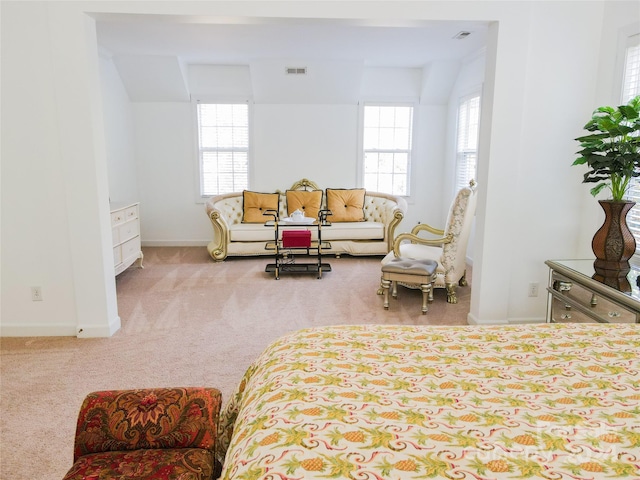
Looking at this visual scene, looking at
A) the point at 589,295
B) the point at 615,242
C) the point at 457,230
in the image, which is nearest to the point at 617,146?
the point at 615,242

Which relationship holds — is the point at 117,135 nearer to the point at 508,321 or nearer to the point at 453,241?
the point at 453,241

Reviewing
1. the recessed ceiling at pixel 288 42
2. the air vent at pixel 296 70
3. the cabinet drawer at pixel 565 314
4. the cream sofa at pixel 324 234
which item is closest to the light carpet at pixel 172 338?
the cream sofa at pixel 324 234

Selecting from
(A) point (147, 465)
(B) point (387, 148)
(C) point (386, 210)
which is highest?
(B) point (387, 148)

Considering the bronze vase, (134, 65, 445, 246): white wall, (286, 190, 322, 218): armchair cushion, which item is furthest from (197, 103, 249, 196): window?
the bronze vase

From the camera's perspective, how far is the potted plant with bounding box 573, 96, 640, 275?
2.86 m

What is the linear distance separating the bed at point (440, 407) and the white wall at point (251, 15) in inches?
84.6

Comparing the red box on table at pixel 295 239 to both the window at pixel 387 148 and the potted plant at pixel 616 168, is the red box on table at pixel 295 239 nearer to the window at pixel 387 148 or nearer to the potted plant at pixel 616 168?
the window at pixel 387 148

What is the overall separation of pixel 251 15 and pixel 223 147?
13.3ft

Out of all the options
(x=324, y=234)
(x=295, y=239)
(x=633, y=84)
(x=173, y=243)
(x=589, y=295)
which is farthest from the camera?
(x=173, y=243)

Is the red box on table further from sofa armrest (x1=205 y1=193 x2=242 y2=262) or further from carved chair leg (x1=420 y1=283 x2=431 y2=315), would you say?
carved chair leg (x1=420 y1=283 x2=431 y2=315)

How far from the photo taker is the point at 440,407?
1.21 metres

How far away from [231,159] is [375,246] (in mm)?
2581

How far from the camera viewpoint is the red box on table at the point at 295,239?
5564 mm

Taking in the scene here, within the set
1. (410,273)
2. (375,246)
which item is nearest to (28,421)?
(410,273)
